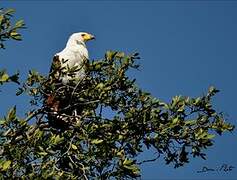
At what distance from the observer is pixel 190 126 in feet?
26.0

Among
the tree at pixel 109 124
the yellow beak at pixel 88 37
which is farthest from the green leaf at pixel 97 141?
the yellow beak at pixel 88 37

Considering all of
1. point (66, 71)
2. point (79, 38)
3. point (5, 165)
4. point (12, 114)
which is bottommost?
point (5, 165)

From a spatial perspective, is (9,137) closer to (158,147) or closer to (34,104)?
(34,104)

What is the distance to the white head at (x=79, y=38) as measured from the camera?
12266 mm

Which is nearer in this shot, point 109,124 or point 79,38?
point 109,124

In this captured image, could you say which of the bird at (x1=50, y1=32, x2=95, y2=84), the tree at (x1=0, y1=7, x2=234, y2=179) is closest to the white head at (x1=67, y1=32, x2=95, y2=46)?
the bird at (x1=50, y1=32, x2=95, y2=84)

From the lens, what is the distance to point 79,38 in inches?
490

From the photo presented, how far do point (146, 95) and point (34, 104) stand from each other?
168 centimetres

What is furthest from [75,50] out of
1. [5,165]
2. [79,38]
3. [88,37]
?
[5,165]

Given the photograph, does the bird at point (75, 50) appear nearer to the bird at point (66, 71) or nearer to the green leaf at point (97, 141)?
the bird at point (66, 71)

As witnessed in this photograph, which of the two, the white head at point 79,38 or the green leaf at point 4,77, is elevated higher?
the white head at point 79,38

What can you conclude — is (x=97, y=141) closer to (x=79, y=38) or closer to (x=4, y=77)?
(x=4, y=77)

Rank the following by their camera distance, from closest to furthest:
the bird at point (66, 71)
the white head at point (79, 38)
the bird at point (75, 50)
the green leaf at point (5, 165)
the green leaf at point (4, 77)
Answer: the green leaf at point (5, 165) < the green leaf at point (4, 77) < the bird at point (66, 71) < the bird at point (75, 50) < the white head at point (79, 38)

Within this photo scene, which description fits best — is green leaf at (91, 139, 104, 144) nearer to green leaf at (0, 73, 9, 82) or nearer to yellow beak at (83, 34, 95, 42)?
green leaf at (0, 73, 9, 82)
